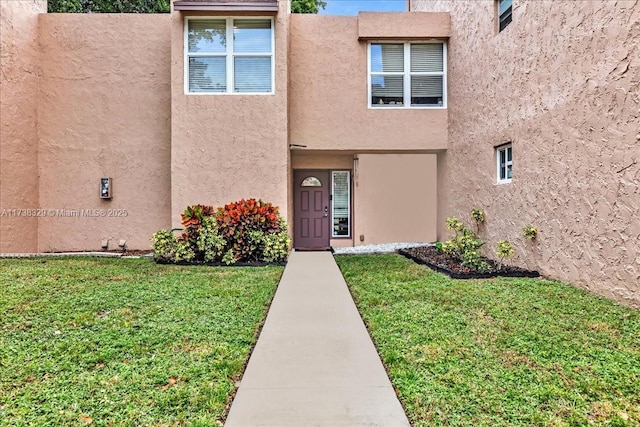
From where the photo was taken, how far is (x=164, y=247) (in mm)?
8273

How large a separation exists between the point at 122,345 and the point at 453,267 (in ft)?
19.5

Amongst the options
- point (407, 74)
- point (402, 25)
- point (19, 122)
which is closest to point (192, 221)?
point (19, 122)

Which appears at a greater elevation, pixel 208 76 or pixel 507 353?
pixel 208 76

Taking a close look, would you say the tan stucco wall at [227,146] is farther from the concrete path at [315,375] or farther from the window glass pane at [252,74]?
the concrete path at [315,375]

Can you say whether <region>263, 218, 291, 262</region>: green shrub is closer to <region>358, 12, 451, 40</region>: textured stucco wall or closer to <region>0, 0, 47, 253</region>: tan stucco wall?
<region>358, 12, 451, 40</region>: textured stucco wall

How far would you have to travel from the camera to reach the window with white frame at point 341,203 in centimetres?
1230

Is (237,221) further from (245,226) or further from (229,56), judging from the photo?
(229,56)

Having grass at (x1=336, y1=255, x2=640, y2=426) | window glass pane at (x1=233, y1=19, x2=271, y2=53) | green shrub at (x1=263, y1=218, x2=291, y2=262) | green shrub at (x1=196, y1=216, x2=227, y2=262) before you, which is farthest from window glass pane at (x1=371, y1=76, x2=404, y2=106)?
grass at (x1=336, y1=255, x2=640, y2=426)

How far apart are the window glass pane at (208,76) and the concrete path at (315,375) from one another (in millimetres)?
6197

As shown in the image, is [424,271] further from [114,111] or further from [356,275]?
[114,111]

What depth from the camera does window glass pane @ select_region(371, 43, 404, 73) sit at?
1041 centimetres

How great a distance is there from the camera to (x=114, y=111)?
10.1 m

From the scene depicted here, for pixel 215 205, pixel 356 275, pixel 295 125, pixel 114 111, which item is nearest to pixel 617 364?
pixel 356 275

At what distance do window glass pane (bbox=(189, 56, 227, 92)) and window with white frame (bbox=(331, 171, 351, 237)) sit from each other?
450 centimetres
